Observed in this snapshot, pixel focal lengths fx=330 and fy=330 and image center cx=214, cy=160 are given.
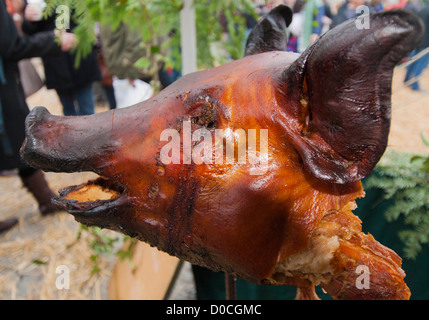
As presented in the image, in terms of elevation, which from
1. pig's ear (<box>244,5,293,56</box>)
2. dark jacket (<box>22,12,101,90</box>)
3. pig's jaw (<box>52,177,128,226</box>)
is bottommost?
pig's jaw (<box>52,177,128,226</box>)

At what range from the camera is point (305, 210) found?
34.5 inches

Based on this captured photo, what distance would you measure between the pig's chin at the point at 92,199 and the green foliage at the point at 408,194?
135cm

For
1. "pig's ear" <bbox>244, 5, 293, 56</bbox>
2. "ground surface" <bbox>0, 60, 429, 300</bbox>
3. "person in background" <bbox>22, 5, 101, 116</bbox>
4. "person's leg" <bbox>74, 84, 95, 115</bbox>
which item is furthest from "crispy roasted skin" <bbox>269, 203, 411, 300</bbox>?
"person's leg" <bbox>74, 84, 95, 115</bbox>

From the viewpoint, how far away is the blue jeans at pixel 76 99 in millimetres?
3515

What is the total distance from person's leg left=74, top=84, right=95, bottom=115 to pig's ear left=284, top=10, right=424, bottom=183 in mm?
3294

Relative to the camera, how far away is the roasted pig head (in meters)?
0.78

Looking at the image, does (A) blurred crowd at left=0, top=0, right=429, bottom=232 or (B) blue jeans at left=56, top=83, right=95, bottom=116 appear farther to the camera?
(B) blue jeans at left=56, top=83, right=95, bottom=116

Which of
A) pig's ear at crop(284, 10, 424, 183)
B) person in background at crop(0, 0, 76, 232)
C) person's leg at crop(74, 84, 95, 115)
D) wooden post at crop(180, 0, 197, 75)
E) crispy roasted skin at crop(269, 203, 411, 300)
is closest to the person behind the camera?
pig's ear at crop(284, 10, 424, 183)

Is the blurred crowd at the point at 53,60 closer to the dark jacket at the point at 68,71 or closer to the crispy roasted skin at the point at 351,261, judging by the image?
the dark jacket at the point at 68,71

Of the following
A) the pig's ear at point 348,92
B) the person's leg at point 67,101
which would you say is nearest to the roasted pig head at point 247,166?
the pig's ear at point 348,92

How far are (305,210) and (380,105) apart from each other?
328 mm

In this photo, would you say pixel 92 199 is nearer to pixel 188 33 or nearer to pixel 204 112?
pixel 204 112

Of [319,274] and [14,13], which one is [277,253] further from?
[14,13]

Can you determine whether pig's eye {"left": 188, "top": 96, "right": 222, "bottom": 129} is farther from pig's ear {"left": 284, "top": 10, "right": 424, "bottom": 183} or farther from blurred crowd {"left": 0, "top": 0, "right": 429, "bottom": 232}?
blurred crowd {"left": 0, "top": 0, "right": 429, "bottom": 232}
